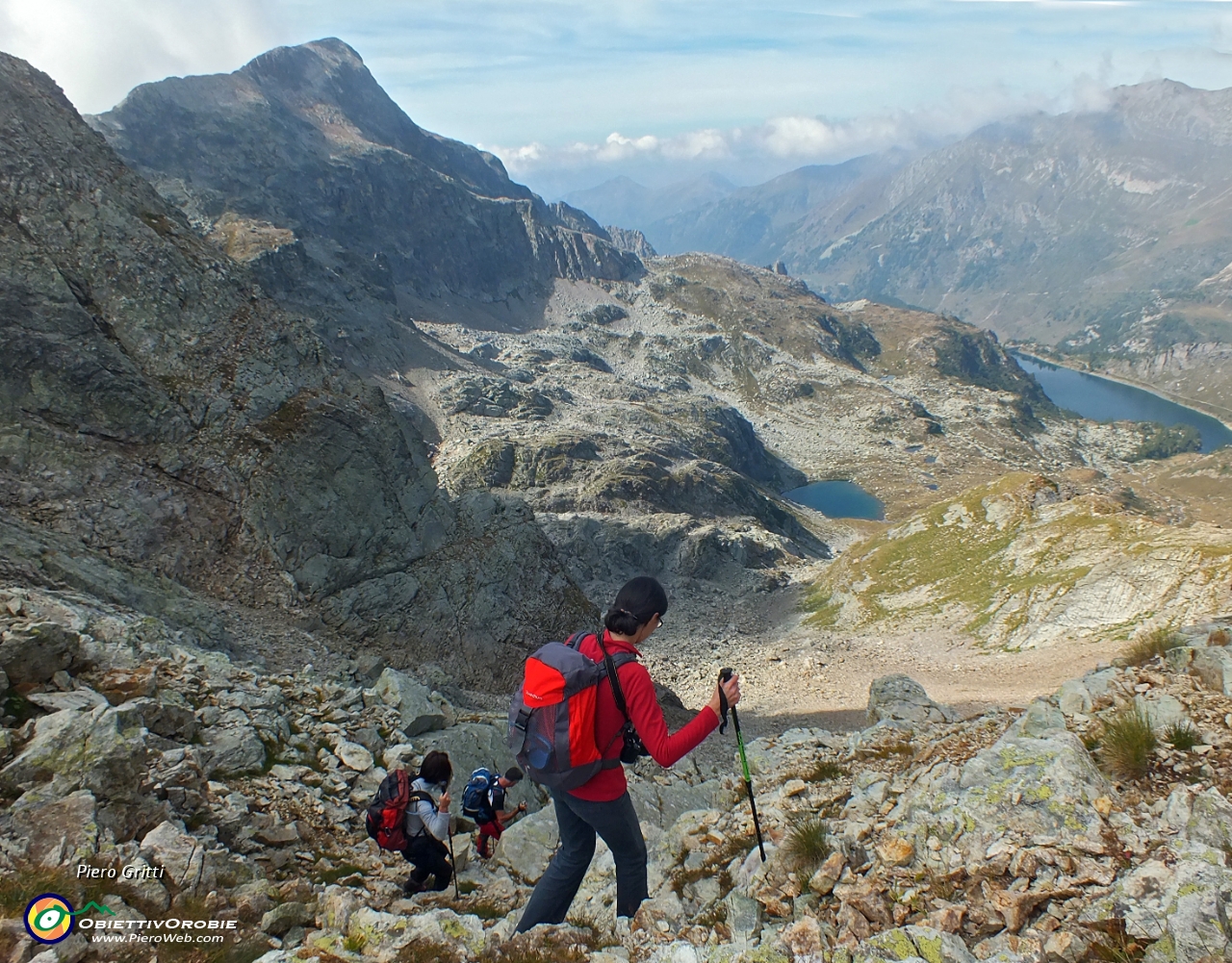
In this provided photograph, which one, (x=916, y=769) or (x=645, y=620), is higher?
(x=645, y=620)

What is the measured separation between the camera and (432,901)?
29.7ft

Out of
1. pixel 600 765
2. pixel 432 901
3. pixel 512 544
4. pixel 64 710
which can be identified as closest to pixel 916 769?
pixel 600 765

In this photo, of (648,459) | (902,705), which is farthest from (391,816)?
(648,459)

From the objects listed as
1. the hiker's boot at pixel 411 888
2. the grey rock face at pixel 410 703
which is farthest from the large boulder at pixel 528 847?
the grey rock face at pixel 410 703

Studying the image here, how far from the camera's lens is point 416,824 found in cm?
924

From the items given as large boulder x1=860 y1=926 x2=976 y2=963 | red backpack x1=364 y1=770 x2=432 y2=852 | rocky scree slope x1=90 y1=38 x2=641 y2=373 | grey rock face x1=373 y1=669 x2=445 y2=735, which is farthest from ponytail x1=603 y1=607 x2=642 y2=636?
rocky scree slope x1=90 y1=38 x2=641 y2=373

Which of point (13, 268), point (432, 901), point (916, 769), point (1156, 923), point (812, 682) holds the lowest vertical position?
point (812, 682)

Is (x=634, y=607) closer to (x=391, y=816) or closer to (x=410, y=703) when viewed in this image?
(x=391, y=816)

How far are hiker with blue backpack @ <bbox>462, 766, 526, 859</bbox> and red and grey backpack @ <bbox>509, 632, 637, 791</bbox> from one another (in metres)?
3.91

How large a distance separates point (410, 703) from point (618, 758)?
11.9 m

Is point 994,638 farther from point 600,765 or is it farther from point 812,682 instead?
point 600,765

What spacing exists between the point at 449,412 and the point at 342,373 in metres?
71.3

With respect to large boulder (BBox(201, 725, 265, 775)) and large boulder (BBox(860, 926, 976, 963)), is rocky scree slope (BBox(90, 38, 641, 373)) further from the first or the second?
large boulder (BBox(860, 926, 976, 963))

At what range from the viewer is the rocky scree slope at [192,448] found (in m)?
23.6
